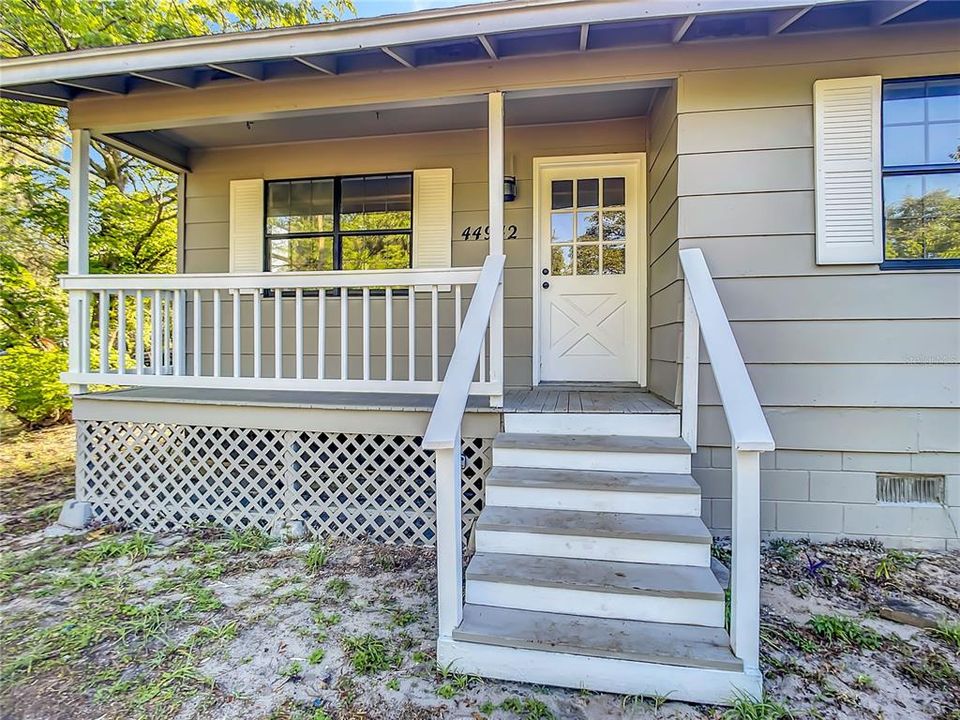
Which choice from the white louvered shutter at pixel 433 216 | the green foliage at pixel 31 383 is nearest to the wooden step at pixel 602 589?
the white louvered shutter at pixel 433 216

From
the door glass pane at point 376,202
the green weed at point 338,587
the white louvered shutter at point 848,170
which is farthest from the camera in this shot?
the door glass pane at point 376,202

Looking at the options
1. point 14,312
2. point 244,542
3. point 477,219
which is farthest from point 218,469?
point 14,312

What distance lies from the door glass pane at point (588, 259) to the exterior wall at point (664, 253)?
0.43 m

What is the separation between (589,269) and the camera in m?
4.22

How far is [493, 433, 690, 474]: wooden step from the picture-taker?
257cm

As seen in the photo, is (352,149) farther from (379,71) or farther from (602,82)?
(602,82)

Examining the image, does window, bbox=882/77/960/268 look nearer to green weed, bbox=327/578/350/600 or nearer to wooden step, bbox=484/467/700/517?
wooden step, bbox=484/467/700/517

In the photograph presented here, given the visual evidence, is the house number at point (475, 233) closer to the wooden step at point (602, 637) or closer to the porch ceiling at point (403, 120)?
the porch ceiling at point (403, 120)

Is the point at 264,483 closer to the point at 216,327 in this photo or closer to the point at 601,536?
the point at 216,327

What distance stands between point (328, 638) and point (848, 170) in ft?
12.2

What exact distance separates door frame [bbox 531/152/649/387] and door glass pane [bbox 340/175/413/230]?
1.19 metres

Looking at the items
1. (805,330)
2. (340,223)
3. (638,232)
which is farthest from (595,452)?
(340,223)

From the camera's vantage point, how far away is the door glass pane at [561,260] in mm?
4258

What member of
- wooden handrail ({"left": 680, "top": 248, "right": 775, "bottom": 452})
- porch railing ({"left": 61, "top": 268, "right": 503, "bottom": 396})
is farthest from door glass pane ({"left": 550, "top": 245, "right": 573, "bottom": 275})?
wooden handrail ({"left": 680, "top": 248, "right": 775, "bottom": 452})
